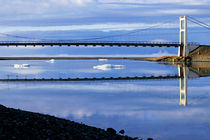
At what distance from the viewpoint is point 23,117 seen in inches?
523

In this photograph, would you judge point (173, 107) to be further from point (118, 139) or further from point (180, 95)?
point (118, 139)

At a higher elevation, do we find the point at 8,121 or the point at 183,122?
the point at 8,121

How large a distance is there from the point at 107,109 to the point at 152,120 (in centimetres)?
436

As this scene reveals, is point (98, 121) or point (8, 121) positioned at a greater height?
point (8, 121)

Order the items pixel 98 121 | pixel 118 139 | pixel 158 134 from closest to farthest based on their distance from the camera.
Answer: pixel 118 139, pixel 158 134, pixel 98 121

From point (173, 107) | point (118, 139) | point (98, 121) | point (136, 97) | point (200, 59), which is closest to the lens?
point (118, 139)

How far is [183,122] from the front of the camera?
17.6 meters

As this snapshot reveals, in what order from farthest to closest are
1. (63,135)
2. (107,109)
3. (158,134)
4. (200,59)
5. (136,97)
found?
(200,59), (136,97), (107,109), (158,134), (63,135)

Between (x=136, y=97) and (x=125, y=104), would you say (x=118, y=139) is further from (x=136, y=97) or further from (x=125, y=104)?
(x=136, y=97)

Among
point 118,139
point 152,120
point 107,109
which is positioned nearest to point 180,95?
point 107,109

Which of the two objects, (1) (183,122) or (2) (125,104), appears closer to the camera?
(1) (183,122)

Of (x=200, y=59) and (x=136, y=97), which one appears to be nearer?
(x=136, y=97)

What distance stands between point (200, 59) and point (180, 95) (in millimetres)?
Answer: 70209

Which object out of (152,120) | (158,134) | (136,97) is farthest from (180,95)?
(158,134)
